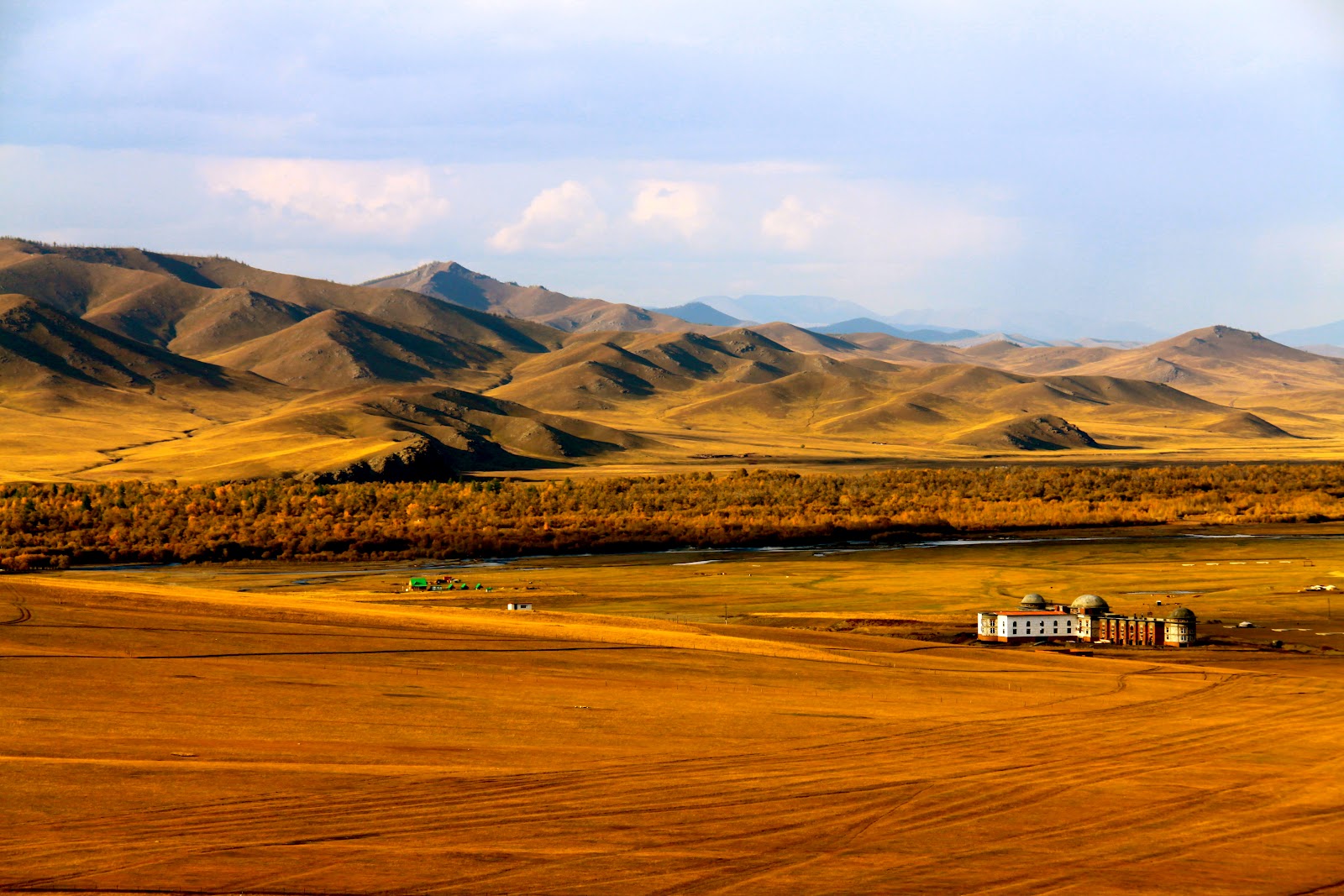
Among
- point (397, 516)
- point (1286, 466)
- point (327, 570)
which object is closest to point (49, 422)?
point (397, 516)

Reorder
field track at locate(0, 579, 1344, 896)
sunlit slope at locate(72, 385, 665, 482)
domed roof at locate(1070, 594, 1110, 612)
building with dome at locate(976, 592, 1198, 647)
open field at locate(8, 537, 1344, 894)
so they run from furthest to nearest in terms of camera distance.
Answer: sunlit slope at locate(72, 385, 665, 482)
domed roof at locate(1070, 594, 1110, 612)
building with dome at locate(976, 592, 1198, 647)
open field at locate(8, 537, 1344, 894)
field track at locate(0, 579, 1344, 896)

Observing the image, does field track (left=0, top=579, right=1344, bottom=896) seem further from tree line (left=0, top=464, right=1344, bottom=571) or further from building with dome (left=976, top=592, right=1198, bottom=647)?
tree line (left=0, top=464, right=1344, bottom=571)

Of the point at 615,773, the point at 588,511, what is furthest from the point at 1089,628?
the point at 588,511

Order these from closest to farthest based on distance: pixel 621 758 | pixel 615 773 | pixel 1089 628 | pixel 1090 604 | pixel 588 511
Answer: pixel 615 773
pixel 621 758
pixel 1089 628
pixel 1090 604
pixel 588 511

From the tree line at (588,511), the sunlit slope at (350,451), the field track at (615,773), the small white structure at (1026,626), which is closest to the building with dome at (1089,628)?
the small white structure at (1026,626)

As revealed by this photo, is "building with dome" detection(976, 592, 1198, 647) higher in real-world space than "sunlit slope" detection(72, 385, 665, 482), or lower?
lower

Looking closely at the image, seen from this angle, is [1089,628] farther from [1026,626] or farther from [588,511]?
[588,511]

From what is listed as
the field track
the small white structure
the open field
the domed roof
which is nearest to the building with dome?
the small white structure
